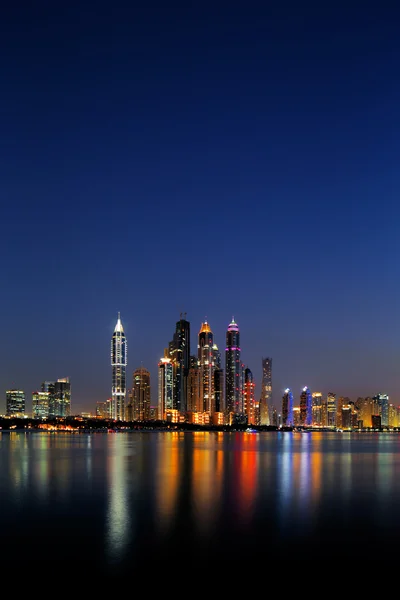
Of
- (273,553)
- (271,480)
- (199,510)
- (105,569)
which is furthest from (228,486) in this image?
(105,569)

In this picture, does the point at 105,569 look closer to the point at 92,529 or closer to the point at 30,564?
the point at 30,564

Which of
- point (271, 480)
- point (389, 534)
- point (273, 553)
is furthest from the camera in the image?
point (271, 480)

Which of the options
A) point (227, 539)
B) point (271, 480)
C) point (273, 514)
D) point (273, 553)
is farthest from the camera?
point (271, 480)

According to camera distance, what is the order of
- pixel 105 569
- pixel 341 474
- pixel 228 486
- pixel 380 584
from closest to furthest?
pixel 380 584, pixel 105 569, pixel 228 486, pixel 341 474

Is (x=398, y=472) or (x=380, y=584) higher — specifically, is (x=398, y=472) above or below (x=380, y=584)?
below

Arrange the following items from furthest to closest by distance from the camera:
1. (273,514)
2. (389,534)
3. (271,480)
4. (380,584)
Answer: (271,480) → (273,514) → (389,534) → (380,584)

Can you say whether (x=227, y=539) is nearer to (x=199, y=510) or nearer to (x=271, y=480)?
(x=199, y=510)

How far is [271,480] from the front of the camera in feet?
193

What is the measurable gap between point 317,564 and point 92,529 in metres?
12.5

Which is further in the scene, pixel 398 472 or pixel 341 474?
pixel 398 472

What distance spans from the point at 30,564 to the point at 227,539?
379 inches

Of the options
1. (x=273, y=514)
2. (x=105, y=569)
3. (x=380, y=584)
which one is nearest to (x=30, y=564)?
(x=105, y=569)

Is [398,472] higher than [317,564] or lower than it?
lower

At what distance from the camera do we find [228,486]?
52.5 metres
